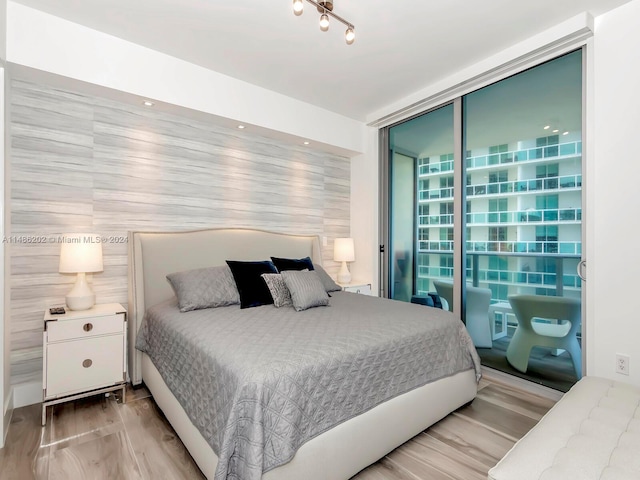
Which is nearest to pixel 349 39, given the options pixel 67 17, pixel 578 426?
pixel 67 17

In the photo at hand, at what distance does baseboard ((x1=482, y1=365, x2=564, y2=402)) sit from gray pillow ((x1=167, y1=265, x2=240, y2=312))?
92.4 inches

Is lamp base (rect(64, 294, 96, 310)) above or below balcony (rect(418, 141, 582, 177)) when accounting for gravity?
below

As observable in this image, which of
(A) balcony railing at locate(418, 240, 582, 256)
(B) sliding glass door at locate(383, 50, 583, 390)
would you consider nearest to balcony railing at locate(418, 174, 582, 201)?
(B) sliding glass door at locate(383, 50, 583, 390)

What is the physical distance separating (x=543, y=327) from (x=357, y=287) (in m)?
1.90

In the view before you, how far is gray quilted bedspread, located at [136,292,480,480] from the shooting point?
1.33 metres

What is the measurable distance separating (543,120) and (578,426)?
7.59 feet

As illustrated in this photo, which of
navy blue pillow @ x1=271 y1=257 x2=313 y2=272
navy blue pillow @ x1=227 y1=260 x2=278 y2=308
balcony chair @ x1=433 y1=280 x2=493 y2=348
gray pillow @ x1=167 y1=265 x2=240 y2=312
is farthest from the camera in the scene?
navy blue pillow @ x1=271 y1=257 x2=313 y2=272

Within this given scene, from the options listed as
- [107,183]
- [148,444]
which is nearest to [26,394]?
[148,444]

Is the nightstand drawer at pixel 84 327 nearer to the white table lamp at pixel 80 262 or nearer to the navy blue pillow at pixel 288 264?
the white table lamp at pixel 80 262

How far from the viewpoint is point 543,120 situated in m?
2.70

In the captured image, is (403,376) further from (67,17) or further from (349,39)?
(67,17)

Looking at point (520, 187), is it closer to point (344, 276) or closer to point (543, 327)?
point (543, 327)

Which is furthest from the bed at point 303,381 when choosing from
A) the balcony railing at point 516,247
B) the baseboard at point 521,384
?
the balcony railing at point 516,247

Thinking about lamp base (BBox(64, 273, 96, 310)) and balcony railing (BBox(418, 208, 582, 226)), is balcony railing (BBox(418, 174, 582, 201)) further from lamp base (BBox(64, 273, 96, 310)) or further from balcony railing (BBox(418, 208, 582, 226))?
lamp base (BBox(64, 273, 96, 310))
